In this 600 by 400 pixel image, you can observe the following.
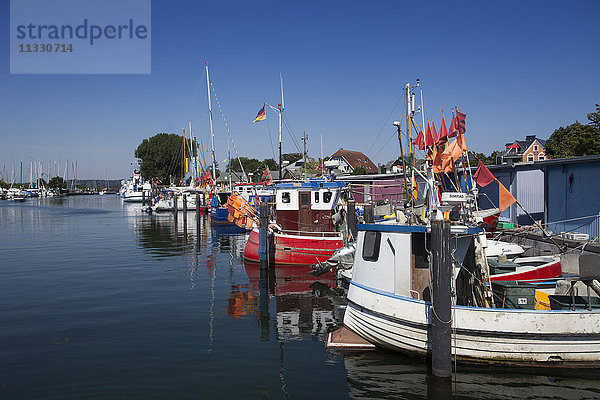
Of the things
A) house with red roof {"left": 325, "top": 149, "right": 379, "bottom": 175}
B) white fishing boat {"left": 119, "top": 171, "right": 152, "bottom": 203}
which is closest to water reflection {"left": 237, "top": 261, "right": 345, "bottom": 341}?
house with red roof {"left": 325, "top": 149, "right": 379, "bottom": 175}

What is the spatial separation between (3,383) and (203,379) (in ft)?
13.8

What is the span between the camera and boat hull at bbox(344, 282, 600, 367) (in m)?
9.43

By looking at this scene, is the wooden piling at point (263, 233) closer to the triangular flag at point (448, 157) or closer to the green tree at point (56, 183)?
the triangular flag at point (448, 157)

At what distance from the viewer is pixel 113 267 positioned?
78.0ft

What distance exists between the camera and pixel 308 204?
24.0 meters

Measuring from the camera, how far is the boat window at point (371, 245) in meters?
11.3

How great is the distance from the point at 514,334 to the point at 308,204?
15218 millimetres

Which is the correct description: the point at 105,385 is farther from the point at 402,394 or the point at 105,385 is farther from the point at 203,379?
the point at 402,394

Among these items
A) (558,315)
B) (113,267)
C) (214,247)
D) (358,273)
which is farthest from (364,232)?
(214,247)

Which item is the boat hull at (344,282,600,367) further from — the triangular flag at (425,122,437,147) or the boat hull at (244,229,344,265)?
the boat hull at (244,229,344,265)

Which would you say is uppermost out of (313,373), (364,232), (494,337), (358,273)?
(364,232)

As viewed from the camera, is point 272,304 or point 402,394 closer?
point 402,394

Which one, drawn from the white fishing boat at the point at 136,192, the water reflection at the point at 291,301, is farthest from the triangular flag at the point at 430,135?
the white fishing boat at the point at 136,192

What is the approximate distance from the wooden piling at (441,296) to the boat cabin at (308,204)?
47.1 feet
